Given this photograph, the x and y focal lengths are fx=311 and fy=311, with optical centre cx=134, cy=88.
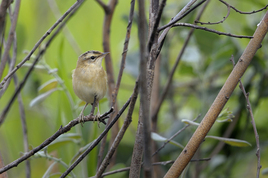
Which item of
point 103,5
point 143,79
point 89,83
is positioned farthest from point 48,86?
point 143,79

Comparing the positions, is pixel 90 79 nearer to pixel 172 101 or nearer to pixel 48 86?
pixel 48 86

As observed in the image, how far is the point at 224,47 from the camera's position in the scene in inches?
75.0

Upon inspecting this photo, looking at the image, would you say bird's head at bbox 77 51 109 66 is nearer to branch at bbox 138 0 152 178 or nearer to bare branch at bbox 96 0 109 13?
bare branch at bbox 96 0 109 13

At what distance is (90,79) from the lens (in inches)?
61.8

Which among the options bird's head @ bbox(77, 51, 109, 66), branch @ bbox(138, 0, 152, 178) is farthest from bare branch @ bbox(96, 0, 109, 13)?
branch @ bbox(138, 0, 152, 178)

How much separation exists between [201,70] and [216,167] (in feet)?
2.09

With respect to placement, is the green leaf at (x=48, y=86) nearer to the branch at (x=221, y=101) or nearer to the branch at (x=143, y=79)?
the branch at (x=221, y=101)

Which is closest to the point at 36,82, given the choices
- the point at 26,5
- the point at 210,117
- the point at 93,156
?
the point at 93,156

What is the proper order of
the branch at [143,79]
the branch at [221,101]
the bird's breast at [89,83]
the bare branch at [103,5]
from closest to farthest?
1. the branch at [143,79]
2. the branch at [221,101]
3. the bird's breast at [89,83]
4. the bare branch at [103,5]

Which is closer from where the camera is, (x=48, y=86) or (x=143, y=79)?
(x=143, y=79)

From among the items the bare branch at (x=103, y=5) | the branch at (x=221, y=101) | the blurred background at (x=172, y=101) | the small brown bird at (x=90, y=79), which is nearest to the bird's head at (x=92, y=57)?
the small brown bird at (x=90, y=79)

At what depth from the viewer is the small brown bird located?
1524 millimetres

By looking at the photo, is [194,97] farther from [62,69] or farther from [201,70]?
[62,69]

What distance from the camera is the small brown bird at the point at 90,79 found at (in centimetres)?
152
